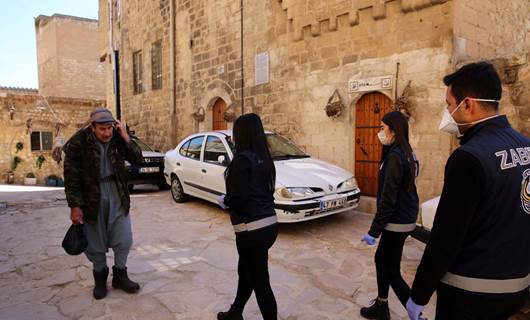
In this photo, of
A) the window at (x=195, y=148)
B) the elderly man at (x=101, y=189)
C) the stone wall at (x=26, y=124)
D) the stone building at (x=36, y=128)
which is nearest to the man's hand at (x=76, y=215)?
the elderly man at (x=101, y=189)

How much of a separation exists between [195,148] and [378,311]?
5.06 m

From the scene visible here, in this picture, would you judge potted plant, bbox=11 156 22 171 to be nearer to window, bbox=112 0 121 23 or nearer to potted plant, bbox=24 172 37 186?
potted plant, bbox=24 172 37 186

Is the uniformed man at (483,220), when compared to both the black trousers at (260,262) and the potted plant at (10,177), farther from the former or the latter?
the potted plant at (10,177)

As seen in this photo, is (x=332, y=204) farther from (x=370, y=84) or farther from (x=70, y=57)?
(x=70, y=57)

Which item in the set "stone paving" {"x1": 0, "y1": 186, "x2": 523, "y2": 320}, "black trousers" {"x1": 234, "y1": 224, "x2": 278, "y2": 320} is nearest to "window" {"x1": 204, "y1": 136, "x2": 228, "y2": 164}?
"stone paving" {"x1": 0, "y1": 186, "x2": 523, "y2": 320}

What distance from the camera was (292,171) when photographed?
5449 mm

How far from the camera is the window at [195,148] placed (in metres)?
6.91

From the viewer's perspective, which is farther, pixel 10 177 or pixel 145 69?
pixel 10 177

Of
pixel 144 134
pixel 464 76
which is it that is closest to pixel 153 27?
pixel 144 134

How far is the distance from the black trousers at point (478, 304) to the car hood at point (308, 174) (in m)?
3.62

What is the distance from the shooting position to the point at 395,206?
2.61m

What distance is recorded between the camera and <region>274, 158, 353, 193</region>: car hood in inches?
203

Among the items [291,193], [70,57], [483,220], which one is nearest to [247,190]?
[483,220]

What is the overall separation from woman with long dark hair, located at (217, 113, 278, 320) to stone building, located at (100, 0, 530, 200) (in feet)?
14.5
